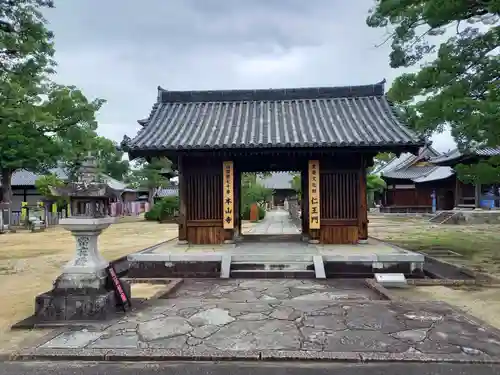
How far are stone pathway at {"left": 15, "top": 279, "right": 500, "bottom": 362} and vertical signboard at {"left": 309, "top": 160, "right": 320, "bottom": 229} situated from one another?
4300 mm

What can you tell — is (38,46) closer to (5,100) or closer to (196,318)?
(5,100)

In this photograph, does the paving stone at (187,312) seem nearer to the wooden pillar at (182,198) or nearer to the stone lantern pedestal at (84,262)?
the stone lantern pedestal at (84,262)

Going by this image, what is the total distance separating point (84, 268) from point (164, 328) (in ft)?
5.99

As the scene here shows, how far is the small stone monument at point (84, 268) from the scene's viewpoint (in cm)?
614

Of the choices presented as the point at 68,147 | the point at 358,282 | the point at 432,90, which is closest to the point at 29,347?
the point at 358,282

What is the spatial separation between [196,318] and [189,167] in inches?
264

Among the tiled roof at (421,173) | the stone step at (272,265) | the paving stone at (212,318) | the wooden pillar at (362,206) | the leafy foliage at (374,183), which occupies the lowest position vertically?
the paving stone at (212,318)

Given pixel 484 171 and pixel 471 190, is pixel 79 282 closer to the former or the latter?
pixel 484 171

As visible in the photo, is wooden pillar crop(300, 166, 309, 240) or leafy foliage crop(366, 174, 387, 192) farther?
leafy foliage crop(366, 174, 387, 192)

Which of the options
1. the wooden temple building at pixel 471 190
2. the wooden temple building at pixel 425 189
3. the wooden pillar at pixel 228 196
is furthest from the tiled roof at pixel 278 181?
the wooden pillar at pixel 228 196

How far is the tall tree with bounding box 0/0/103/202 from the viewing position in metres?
11.7

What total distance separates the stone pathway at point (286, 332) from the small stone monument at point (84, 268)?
0.60m

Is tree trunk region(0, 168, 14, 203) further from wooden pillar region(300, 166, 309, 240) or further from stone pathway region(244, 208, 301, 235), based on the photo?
wooden pillar region(300, 166, 309, 240)

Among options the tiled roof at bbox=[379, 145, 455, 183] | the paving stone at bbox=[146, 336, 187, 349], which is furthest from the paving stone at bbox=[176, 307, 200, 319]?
the tiled roof at bbox=[379, 145, 455, 183]
